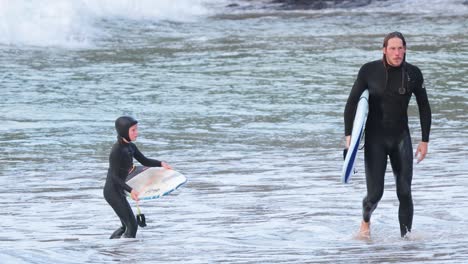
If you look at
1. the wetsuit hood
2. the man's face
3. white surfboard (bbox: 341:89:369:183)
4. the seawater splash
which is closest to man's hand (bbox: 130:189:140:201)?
the wetsuit hood

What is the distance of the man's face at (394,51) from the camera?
9.80 meters

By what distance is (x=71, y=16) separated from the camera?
44.2 metres

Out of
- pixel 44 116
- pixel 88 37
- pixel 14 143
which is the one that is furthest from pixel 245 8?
pixel 14 143

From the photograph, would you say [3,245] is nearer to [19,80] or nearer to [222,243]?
[222,243]

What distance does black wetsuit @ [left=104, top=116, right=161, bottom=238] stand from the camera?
1084cm

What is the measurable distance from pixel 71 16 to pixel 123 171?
33878 mm

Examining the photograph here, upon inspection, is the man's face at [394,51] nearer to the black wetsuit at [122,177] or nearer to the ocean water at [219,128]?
the ocean water at [219,128]

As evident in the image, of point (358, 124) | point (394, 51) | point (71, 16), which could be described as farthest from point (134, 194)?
point (71, 16)

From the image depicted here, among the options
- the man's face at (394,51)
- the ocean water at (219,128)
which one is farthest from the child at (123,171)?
the man's face at (394,51)

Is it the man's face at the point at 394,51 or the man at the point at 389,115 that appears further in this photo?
the man at the point at 389,115

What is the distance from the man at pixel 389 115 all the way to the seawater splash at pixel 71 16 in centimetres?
2944

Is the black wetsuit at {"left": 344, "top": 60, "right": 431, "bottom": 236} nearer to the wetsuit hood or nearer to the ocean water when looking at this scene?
the ocean water

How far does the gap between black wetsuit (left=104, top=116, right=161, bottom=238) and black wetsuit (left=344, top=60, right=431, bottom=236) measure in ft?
6.06

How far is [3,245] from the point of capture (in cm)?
1099
